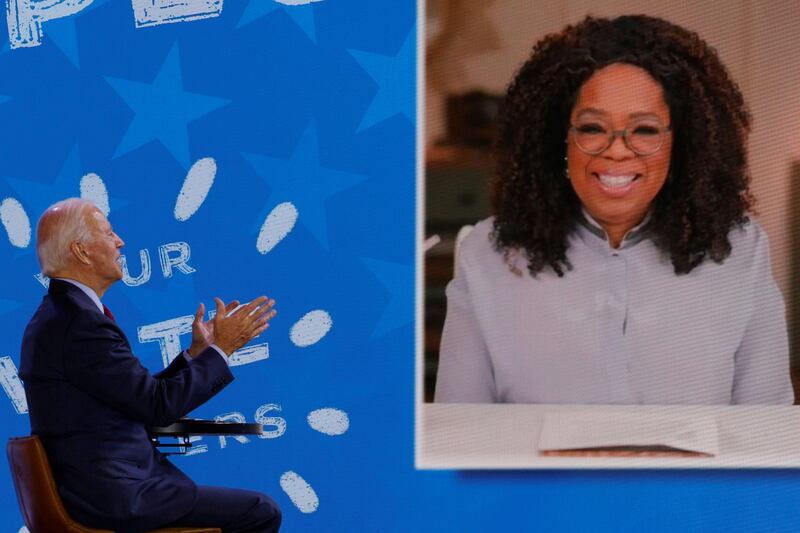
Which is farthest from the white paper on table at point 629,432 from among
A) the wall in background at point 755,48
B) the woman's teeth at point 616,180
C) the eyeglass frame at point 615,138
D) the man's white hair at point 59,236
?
the man's white hair at point 59,236

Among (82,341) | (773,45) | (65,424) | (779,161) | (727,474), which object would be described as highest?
(773,45)

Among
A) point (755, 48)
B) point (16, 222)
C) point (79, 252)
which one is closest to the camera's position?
point (79, 252)

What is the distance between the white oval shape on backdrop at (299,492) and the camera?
389 cm

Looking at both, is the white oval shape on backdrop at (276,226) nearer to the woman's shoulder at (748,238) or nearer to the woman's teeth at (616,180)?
the woman's teeth at (616,180)

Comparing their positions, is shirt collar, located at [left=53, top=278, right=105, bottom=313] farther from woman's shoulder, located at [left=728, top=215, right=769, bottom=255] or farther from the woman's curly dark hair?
woman's shoulder, located at [left=728, top=215, right=769, bottom=255]

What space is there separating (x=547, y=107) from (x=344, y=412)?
1.30m

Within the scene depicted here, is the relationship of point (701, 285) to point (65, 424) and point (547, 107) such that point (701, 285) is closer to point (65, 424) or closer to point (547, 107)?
point (547, 107)

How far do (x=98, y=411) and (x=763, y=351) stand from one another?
2.31 meters

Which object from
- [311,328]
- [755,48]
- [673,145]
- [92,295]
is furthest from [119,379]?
[755,48]

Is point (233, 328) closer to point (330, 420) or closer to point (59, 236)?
point (59, 236)

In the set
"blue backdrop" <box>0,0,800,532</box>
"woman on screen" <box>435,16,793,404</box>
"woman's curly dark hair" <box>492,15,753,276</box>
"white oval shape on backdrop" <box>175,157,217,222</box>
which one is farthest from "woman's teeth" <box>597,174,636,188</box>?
"white oval shape on backdrop" <box>175,157,217,222</box>

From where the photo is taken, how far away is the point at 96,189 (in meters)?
3.94

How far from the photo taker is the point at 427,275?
3.86 metres

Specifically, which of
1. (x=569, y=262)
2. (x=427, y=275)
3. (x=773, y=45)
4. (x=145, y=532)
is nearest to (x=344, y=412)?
(x=427, y=275)
